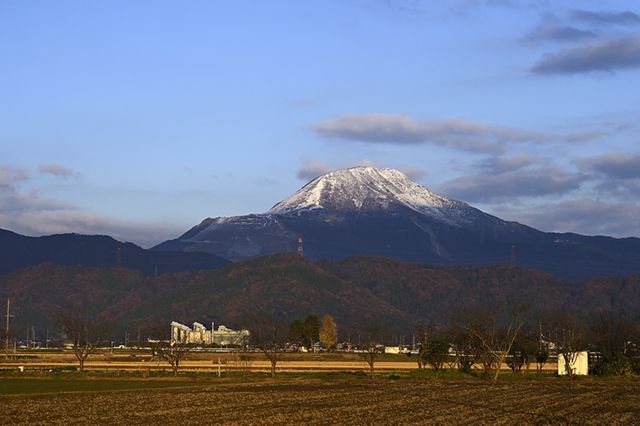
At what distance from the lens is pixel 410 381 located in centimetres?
8631

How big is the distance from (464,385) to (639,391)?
43.5 ft

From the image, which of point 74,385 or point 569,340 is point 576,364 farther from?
point 74,385

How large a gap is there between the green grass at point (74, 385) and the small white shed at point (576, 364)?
4039 cm

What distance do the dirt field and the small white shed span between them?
2489cm

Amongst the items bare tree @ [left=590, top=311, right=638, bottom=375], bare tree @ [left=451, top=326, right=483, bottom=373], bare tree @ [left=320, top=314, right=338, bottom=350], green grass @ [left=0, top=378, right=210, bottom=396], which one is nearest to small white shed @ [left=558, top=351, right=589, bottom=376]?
bare tree @ [left=590, top=311, right=638, bottom=375]

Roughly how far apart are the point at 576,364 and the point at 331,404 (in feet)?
184

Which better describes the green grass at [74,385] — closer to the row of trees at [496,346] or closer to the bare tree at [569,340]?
the row of trees at [496,346]

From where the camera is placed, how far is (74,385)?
77750 mm

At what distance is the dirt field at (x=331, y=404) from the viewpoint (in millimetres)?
46906

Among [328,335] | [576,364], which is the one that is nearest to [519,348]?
[576,364]

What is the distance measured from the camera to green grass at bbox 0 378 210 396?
232ft

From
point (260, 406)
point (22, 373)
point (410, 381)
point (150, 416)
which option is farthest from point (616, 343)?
point (150, 416)

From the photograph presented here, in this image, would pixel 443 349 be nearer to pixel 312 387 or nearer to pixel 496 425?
pixel 312 387

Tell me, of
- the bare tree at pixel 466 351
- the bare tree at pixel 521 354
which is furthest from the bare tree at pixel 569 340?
the bare tree at pixel 466 351
